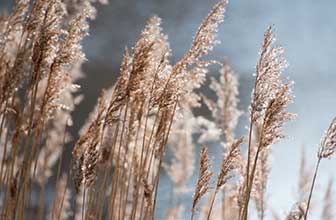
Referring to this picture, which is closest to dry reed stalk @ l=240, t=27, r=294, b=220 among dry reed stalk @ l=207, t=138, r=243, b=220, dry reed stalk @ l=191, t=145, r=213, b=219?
dry reed stalk @ l=207, t=138, r=243, b=220

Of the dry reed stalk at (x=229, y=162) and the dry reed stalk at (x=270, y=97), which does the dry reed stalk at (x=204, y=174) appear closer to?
the dry reed stalk at (x=229, y=162)

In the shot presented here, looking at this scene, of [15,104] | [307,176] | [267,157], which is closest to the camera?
[15,104]

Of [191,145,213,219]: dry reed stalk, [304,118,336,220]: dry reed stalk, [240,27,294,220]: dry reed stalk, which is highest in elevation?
[240,27,294,220]: dry reed stalk

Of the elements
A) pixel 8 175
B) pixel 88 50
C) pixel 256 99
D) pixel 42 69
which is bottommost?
pixel 8 175

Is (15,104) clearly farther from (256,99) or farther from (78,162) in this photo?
(256,99)

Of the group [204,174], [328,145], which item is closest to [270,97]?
[328,145]

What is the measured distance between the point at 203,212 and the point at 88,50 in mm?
4174

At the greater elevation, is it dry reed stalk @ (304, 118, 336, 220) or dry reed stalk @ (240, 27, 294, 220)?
dry reed stalk @ (240, 27, 294, 220)

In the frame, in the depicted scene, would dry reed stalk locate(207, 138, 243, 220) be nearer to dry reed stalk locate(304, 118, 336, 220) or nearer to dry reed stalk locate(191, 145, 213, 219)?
dry reed stalk locate(191, 145, 213, 219)

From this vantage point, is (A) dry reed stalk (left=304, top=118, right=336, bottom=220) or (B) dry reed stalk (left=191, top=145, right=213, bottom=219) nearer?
(A) dry reed stalk (left=304, top=118, right=336, bottom=220)

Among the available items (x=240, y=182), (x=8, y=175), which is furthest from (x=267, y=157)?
(x=8, y=175)

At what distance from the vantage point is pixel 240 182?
316cm

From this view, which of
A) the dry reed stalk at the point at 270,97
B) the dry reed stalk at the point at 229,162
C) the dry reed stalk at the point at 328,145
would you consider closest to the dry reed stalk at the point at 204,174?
the dry reed stalk at the point at 229,162

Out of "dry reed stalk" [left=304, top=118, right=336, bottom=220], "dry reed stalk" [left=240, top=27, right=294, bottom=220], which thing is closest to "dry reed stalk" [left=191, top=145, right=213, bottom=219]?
"dry reed stalk" [left=240, top=27, right=294, bottom=220]
